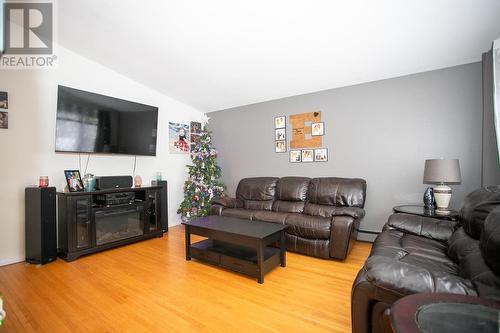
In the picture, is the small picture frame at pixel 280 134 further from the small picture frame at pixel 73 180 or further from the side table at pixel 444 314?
the side table at pixel 444 314

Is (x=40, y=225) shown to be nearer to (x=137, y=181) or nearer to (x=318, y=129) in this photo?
(x=137, y=181)

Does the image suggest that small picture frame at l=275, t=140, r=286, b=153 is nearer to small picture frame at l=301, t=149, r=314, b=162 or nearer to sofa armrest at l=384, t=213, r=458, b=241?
small picture frame at l=301, t=149, r=314, b=162

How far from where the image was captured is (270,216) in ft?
10.7

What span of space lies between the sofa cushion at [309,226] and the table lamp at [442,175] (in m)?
1.16

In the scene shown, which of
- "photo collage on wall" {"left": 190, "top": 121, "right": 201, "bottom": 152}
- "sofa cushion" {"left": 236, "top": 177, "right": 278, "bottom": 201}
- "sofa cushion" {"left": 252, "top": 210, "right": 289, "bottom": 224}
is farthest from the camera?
"photo collage on wall" {"left": 190, "top": 121, "right": 201, "bottom": 152}

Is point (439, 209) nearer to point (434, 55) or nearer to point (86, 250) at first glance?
point (434, 55)

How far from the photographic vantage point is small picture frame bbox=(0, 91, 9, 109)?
107 inches

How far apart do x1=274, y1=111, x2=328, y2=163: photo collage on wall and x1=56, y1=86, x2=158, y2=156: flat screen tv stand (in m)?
2.19

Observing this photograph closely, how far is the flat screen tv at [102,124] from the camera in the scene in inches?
118

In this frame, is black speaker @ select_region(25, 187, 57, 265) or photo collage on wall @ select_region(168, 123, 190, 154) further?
photo collage on wall @ select_region(168, 123, 190, 154)

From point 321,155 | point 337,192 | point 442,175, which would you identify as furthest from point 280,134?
point 442,175

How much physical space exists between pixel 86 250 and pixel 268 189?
104 inches

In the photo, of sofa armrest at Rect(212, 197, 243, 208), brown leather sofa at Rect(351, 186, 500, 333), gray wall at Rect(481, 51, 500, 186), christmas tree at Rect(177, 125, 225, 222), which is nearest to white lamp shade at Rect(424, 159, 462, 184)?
gray wall at Rect(481, 51, 500, 186)

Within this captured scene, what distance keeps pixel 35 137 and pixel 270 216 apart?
3.17 m
